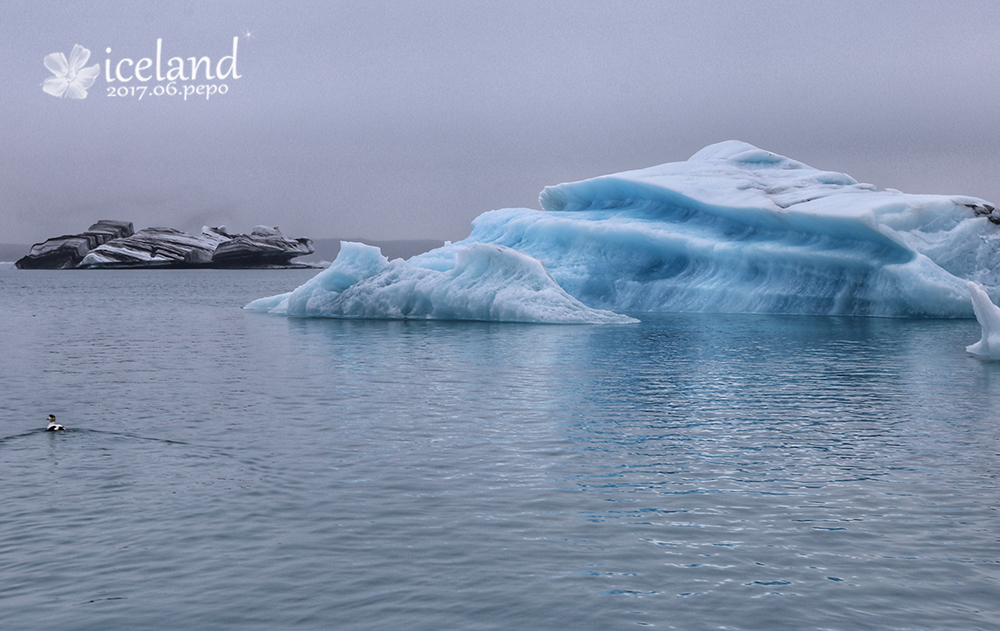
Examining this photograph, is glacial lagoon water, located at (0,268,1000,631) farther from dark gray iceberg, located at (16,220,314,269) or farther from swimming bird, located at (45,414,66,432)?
dark gray iceberg, located at (16,220,314,269)

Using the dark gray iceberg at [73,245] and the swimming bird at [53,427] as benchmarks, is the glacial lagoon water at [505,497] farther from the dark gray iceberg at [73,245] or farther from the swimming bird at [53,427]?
the dark gray iceberg at [73,245]

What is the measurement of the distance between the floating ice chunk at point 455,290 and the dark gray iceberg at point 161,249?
95617mm

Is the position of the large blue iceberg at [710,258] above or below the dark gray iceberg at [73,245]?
below

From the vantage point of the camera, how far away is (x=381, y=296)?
1287 inches

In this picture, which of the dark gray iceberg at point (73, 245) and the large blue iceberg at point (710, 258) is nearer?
the large blue iceberg at point (710, 258)

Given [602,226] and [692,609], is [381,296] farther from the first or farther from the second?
[692,609]

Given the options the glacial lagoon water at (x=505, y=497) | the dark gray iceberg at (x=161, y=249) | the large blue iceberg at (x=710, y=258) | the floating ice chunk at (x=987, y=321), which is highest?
the dark gray iceberg at (x=161, y=249)

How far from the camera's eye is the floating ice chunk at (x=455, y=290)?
101 ft

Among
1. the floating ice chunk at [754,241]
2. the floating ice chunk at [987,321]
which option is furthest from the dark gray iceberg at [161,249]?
the floating ice chunk at [987,321]

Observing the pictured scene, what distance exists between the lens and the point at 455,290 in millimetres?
31641

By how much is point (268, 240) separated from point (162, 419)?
116 m

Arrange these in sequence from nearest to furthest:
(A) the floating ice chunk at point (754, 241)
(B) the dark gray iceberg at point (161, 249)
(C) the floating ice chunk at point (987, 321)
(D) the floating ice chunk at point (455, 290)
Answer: (C) the floating ice chunk at point (987, 321)
(D) the floating ice chunk at point (455, 290)
(A) the floating ice chunk at point (754, 241)
(B) the dark gray iceberg at point (161, 249)

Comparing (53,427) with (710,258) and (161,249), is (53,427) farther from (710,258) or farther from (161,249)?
(161,249)

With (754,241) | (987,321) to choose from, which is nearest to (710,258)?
(754,241)
